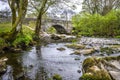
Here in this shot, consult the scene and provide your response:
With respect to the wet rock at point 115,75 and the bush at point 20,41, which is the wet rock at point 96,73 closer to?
the wet rock at point 115,75

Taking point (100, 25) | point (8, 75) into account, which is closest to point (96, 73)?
point (8, 75)

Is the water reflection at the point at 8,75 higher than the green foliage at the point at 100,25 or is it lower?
lower

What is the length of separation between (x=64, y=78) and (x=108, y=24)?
33.0 meters

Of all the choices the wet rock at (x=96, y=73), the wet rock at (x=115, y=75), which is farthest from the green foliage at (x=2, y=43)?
the wet rock at (x=115, y=75)

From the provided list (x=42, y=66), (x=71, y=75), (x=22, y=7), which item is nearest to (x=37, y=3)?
(x=22, y=7)

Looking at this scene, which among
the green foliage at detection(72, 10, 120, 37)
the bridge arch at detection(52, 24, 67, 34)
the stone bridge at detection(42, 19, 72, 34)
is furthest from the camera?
the bridge arch at detection(52, 24, 67, 34)

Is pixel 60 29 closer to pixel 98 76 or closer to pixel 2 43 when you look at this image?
pixel 2 43

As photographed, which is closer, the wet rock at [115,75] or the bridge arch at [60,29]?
the wet rock at [115,75]

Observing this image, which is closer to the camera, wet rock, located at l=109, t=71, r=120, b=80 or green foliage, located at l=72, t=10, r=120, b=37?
wet rock, located at l=109, t=71, r=120, b=80

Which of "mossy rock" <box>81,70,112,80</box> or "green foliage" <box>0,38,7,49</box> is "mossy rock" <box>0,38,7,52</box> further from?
"mossy rock" <box>81,70,112,80</box>

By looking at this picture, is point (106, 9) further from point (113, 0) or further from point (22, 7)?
point (22, 7)

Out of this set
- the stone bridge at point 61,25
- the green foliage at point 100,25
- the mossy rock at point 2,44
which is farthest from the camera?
the stone bridge at point 61,25

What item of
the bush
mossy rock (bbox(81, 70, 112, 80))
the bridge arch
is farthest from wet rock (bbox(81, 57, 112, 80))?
the bridge arch

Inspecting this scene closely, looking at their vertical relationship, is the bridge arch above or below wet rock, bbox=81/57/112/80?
below
